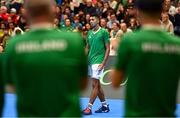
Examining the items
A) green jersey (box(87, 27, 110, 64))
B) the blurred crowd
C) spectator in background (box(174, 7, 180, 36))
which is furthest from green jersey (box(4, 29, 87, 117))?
spectator in background (box(174, 7, 180, 36))

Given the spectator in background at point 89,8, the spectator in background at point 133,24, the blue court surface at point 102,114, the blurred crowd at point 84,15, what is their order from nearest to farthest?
the blue court surface at point 102,114 → the spectator in background at point 133,24 → the blurred crowd at point 84,15 → the spectator in background at point 89,8

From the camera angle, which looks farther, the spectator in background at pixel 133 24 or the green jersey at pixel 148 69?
the spectator in background at pixel 133 24

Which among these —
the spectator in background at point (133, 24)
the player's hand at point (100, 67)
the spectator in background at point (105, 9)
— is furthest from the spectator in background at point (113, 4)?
the player's hand at point (100, 67)

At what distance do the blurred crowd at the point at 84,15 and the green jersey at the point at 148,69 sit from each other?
469 inches

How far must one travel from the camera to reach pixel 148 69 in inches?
169

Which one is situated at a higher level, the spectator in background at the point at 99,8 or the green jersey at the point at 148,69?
the spectator in background at the point at 99,8

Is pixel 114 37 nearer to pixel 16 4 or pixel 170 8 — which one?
pixel 170 8

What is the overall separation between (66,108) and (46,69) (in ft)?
1.08

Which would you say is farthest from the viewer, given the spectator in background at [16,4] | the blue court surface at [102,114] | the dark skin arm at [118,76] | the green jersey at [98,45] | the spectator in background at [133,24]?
the spectator in background at [16,4]

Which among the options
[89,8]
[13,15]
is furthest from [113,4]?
[13,15]

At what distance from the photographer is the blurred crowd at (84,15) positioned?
679 inches

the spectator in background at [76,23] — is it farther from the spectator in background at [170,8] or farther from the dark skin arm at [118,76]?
the dark skin arm at [118,76]

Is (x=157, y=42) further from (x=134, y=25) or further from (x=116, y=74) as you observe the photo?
(x=134, y=25)

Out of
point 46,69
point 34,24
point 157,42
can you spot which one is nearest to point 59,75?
point 46,69
